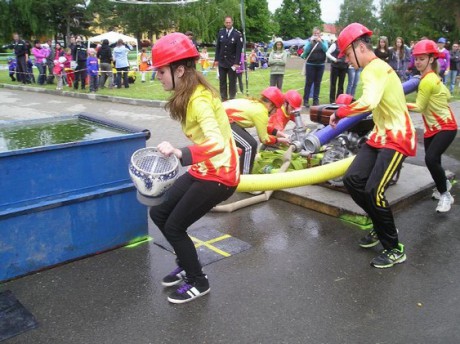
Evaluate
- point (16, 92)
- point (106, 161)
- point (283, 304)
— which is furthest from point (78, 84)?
point (283, 304)

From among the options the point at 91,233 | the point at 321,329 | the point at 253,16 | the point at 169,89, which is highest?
the point at 253,16

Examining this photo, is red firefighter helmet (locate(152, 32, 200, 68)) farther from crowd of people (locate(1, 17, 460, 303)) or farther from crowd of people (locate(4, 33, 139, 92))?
crowd of people (locate(4, 33, 139, 92))

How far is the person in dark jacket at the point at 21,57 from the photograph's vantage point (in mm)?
19547

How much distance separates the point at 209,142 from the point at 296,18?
9867cm

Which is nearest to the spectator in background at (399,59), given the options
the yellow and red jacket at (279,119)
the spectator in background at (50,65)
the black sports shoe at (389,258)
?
the yellow and red jacket at (279,119)

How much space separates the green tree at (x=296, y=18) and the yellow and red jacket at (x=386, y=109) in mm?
95172

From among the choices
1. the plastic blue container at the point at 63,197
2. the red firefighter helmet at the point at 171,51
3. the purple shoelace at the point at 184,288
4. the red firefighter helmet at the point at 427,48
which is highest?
the red firefighter helmet at the point at 427,48

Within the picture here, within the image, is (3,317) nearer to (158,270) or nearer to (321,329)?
(158,270)

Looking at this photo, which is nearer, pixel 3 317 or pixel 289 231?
pixel 3 317

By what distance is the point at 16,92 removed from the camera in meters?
17.9

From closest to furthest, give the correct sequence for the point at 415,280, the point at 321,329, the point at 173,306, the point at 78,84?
the point at 321,329 < the point at 173,306 < the point at 415,280 < the point at 78,84

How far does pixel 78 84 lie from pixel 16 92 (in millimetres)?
2494

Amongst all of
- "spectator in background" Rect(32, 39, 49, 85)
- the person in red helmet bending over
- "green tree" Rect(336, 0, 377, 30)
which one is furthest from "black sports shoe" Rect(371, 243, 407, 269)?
"green tree" Rect(336, 0, 377, 30)

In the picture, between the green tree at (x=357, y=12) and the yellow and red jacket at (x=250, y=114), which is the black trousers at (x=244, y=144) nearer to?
the yellow and red jacket at (x=250, y=114)
